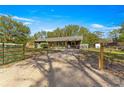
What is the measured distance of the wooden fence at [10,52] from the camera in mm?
8055

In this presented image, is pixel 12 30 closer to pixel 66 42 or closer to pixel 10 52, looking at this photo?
pixel 66 42

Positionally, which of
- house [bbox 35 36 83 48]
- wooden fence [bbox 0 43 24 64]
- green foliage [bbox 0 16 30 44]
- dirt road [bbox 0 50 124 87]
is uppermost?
green foliage [bbox 0 16 30 44]

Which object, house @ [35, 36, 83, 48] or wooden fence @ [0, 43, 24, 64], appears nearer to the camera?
wooden fence @ [0, 43, 24, 64]

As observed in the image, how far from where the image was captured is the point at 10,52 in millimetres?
9070

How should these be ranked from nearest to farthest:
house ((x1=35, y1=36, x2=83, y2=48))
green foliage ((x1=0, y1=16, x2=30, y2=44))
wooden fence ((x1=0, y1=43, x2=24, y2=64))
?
wooden fence ((x1=0, y1=43, x2=24, y2=64)) → green foliage ((x1=0, y1=16, x2=30, y2=44)) → house ((x1=35, y1=36, x2=83, y2=48))

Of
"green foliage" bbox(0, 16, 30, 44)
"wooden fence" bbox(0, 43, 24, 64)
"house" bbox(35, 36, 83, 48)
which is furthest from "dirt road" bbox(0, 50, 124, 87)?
"house" bbox(35, 36, 83, 48)

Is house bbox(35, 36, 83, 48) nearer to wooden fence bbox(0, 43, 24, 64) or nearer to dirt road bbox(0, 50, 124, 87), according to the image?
wooden fence bbox(0, 43, 24, 64)

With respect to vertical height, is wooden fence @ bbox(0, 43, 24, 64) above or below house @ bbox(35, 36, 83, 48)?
below

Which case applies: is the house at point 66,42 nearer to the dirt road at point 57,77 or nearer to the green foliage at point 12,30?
the green foliage at point 12,30

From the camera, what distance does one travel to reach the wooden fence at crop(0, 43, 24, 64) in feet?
26.4
